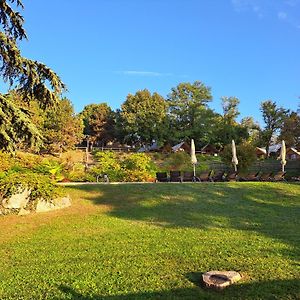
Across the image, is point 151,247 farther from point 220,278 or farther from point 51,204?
point 51,204

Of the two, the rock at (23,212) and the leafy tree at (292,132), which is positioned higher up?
the leafy tree at (292,132)

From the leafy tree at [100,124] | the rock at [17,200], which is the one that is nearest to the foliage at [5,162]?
the rock at [17,200]

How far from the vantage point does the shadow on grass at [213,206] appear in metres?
8.79

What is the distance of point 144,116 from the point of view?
53.1m

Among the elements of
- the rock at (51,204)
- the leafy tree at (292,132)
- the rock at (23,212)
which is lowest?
the rock at (23,212)

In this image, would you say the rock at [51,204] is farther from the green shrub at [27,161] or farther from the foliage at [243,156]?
the foliage at [243,156]

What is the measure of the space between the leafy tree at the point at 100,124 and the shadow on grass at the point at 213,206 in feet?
159

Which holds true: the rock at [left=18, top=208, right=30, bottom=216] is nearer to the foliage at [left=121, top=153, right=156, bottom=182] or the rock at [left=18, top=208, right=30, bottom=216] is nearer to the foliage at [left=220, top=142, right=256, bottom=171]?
the foliage at [left=121, top=153, right=156, bottom=182]

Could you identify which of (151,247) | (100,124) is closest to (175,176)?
(151,247)

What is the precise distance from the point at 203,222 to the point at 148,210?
1.98 metres

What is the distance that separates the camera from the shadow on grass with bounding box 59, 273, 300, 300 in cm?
457

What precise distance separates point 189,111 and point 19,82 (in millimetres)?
46675

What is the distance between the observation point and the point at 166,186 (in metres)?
13.7

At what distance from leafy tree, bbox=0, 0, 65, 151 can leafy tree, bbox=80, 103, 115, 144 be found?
5315 centimetres
